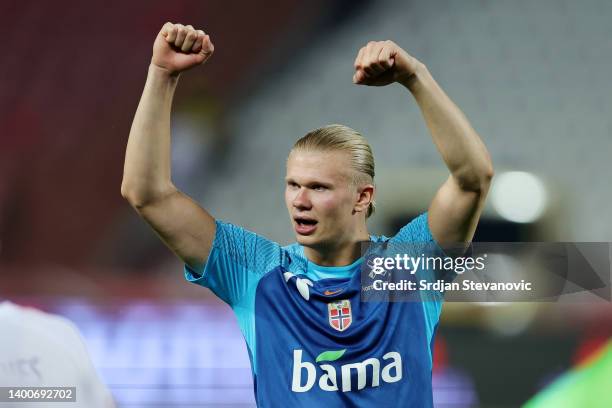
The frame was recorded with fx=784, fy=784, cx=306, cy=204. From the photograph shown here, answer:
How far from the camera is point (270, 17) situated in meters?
2.43

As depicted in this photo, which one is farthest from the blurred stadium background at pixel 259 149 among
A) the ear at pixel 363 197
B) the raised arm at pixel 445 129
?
the raised arm at pixel 445 129

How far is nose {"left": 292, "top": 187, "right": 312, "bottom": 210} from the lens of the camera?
1.41 m

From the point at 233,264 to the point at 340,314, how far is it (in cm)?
22

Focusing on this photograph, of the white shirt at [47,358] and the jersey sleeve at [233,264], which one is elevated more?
the jersey sleeve at [233,264]

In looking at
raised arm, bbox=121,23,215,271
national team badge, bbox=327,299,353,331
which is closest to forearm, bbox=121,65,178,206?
raised arm, bbox=121,23,215,271

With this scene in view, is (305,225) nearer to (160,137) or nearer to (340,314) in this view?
(340,314)

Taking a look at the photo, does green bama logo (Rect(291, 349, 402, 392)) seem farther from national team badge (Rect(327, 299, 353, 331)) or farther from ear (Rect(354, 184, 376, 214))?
ear (Rect(354, 184, 376, 214))

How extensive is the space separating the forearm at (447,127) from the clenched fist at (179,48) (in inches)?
12.9

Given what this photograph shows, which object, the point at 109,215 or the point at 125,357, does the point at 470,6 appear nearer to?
the point at 109,215

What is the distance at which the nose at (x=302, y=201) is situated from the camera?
141cm

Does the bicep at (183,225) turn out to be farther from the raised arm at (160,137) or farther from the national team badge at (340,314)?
the national team badge at (340,314)

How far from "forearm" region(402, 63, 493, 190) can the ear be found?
0.24 metres

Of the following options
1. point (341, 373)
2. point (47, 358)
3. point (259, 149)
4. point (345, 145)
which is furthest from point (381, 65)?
point (47, 358)

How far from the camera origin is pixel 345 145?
145cm
